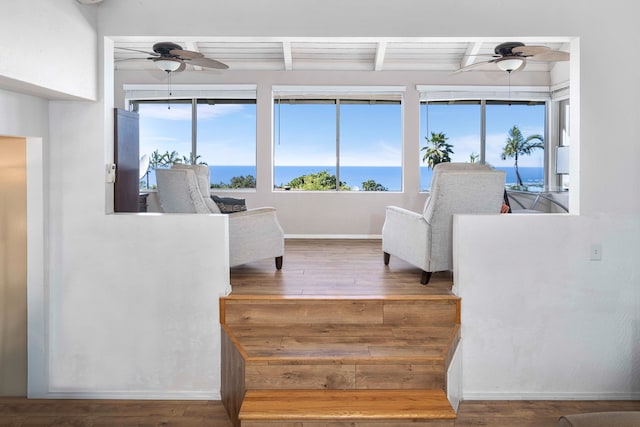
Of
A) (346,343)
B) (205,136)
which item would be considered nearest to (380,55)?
(205,136)

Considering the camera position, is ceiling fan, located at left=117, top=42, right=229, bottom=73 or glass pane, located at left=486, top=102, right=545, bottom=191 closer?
Answer: ceiling fan, located at left=117, top=42, right=229, bottom=73

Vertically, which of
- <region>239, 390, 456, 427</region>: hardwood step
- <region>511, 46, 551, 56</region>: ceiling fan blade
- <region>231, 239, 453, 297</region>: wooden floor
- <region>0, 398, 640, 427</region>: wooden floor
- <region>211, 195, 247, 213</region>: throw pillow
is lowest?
<region>0, 398, 640, 427</region>: wooden floor

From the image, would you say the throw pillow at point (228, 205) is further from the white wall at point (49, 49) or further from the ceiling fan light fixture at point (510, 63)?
the ceiling fan light fixture at point (510, 63)

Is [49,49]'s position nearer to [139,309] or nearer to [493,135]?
[139,309]

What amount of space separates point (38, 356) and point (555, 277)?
138 inches

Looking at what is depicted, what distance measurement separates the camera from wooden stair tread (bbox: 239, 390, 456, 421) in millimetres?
2797

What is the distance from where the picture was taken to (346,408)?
9.40ft

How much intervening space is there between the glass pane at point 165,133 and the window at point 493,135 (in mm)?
3430

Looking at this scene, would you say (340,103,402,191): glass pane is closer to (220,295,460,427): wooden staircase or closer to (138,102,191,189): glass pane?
(138,102,191,189): glass pane

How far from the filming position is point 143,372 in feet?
11.6

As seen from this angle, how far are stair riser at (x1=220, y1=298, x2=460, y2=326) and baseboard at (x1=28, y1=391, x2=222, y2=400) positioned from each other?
1.69 feet

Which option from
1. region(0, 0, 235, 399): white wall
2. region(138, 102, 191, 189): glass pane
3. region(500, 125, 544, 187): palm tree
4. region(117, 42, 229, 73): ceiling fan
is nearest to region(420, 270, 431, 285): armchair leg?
Answer: region(0, 0, 235, 399): white wall

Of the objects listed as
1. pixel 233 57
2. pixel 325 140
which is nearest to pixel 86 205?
pixel 233 57

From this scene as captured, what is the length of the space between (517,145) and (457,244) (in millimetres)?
4928
